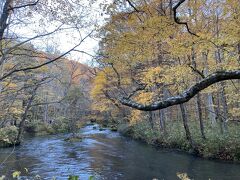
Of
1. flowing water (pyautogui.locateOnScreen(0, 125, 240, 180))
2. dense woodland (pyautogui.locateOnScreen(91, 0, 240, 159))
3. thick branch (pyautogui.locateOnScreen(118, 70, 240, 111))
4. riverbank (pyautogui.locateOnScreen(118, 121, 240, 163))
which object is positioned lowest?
flowing water (pyautogui.locateOnScreen(0, 125, 240, 180))

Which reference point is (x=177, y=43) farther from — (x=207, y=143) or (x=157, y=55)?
(x=207, y=143)

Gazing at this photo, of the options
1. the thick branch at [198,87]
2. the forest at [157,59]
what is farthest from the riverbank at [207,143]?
the thick branch at [198,87]

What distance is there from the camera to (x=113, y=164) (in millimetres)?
15219

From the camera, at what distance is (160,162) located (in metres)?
15.1

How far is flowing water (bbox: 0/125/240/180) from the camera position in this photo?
1254 cm

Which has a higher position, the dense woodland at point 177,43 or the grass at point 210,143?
the dense woodland at point 177,43

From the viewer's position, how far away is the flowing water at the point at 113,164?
12.5 meters

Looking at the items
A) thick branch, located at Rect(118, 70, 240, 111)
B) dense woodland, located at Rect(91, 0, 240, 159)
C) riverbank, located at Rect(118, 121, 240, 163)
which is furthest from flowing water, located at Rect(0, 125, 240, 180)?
thick branch, located at Rect(118, 70, 240, 111)

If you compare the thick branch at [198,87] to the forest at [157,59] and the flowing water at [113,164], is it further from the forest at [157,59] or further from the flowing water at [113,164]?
the flowing water at [113,164]

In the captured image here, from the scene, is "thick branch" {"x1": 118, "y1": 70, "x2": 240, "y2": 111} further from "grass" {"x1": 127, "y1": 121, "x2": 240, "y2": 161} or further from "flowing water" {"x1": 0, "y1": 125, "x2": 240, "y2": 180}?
"grass" {"x1": 127, "y1": 121, "x2": 240, "y2": 161}

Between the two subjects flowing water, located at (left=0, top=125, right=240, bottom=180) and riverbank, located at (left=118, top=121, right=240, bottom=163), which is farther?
riverbank, located at (left=118, top=121, right=240, bottom=163)

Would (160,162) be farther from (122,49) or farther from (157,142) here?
(122,49)

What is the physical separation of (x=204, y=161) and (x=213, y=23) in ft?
25.8

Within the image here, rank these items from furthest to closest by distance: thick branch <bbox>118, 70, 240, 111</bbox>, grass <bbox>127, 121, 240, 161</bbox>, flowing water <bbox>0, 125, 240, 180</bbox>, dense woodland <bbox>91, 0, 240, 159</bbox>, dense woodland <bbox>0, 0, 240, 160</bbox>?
grass <bbox>127, 121, 240, 161</bbox>, flowing water <bbox>0, 125, 240, 180</bbox>, dense woodland <bbox>91, 0, 240, 159</bbox>, dense woodland <bbox>0, 0, 240, 160</bbox>, thick branch <bbox>118, 70, 240, 111</bbox>
